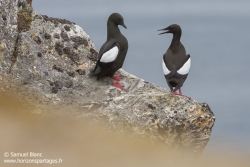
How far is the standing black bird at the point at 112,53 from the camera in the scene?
17.8 m

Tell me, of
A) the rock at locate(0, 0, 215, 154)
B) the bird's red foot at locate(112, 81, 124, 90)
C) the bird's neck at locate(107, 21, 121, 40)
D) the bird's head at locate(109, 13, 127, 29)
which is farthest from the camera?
the bird's head at locate(109, 13, 127, 29)

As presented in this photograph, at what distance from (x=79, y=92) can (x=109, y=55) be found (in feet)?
4.49

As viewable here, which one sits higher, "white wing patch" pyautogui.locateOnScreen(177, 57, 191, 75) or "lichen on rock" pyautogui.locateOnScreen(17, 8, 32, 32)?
"lichen on rock" pyautogui.locateOnScreen(17, 8, 32, 32)

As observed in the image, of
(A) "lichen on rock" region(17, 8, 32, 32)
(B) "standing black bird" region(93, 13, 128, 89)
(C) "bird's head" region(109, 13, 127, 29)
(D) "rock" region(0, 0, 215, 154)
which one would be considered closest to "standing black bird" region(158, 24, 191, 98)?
(D) "rock" region(0, 0, 215, 154)

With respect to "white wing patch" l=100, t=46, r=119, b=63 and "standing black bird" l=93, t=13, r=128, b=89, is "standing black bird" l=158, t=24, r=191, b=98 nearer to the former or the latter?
"standing black bird" l=93, t=13, r=128, b=89

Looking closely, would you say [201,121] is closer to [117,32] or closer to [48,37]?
[117,32]

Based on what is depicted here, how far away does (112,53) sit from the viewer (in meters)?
18.0

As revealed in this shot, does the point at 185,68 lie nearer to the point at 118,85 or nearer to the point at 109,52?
the point at 118,85

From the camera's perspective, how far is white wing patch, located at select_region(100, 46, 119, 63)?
1783cm

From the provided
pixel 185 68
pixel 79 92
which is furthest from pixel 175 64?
pixel 79 92

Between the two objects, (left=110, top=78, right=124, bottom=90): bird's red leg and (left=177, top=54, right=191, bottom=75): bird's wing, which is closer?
(left=110, top=78, right=124, bottom=90): bird's red leg

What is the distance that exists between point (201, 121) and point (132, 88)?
209 centimetres

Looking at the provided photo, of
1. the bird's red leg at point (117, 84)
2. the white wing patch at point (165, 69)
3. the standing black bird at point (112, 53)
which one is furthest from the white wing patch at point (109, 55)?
the white wing patch at point (165, 69)

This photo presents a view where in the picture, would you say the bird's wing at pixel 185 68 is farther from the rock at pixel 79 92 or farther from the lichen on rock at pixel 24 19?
the lichen on rock at pixel 24 19
